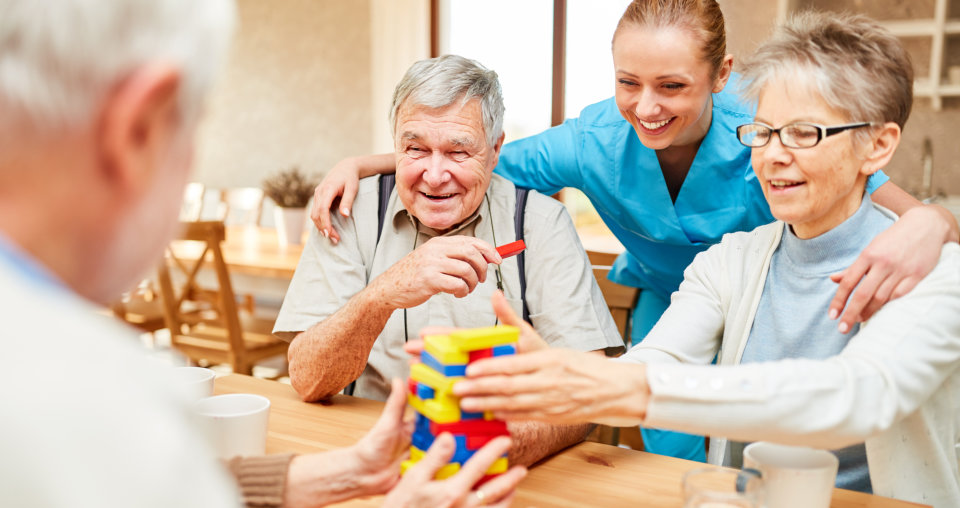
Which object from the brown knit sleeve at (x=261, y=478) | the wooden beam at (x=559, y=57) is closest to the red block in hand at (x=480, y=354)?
the brown knit sleeve at (x=261, y=478)

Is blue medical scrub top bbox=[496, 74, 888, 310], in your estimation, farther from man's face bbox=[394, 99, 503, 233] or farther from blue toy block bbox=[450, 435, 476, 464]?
blue toy block bbox=[450, 435, 476, 464]

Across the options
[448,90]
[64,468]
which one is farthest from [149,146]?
[448,90]

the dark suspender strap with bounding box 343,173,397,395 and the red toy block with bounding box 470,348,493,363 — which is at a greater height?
the dark suspender strap with bounding box 343,173,397,395

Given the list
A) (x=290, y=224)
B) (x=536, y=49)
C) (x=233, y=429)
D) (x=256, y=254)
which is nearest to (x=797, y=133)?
(x=233, y=429)

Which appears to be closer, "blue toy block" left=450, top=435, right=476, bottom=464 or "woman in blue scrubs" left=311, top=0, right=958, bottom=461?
"blue toy block" left=450, top=435, right=476, bottom=464

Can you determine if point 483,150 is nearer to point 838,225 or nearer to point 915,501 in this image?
point 838,225

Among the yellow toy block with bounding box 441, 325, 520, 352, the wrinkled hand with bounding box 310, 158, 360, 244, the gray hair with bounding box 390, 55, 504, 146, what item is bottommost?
the yellow toy block with bounding box 441, 325, 520, 352

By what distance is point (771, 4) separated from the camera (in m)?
4.39

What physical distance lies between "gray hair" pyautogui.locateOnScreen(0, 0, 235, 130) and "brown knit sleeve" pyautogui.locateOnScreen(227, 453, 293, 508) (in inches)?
21.8

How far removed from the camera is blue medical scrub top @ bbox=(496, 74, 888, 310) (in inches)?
72.6

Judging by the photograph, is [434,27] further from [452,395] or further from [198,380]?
[452,395]

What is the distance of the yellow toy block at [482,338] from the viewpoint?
865 mm

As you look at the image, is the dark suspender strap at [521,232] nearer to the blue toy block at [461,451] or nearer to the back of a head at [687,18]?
the back of a head at [687,18]

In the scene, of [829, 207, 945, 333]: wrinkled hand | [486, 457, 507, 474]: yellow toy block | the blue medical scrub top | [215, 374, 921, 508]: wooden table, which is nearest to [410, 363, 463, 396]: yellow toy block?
[486, 457, 507, 474]: yellow toy block
